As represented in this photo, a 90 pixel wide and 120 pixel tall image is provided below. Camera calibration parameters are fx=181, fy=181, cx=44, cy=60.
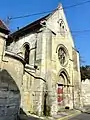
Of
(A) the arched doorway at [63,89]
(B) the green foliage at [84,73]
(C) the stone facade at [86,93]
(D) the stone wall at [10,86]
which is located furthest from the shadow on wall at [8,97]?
(B) the green foliage at [84,73]

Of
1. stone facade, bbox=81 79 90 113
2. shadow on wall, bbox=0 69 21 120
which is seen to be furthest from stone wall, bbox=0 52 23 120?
stone facade, bbox=81 79 90 113

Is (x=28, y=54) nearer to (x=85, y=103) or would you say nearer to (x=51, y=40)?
(x=51, y=40)

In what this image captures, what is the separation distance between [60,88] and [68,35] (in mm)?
7912

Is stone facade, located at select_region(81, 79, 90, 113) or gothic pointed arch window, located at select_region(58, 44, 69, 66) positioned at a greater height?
gothic pointed arch window, located at select_region(58, 44, 69, 66)

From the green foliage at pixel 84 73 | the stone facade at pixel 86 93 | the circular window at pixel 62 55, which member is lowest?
the stone facade at pixel 86 93

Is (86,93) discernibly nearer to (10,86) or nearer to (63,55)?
(63,55)

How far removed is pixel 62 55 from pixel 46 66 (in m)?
5.16

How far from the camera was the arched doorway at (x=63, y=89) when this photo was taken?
22.7 meters

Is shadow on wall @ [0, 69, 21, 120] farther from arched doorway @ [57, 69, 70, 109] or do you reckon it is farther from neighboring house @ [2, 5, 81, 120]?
arched doorway @ [57, 69, 70, 109]

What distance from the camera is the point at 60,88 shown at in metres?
22.9

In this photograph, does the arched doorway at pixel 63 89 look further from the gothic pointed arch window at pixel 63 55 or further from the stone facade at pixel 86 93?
the stone facade at pixel 86 93

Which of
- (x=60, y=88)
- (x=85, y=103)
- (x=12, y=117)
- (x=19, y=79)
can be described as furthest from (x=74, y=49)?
(x=12, y=117)

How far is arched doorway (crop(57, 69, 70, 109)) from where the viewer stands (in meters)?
22.7

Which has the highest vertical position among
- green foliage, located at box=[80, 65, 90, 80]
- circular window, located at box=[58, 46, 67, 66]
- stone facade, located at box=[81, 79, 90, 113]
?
circular window, located at box=[58, 46, 67, 66]
